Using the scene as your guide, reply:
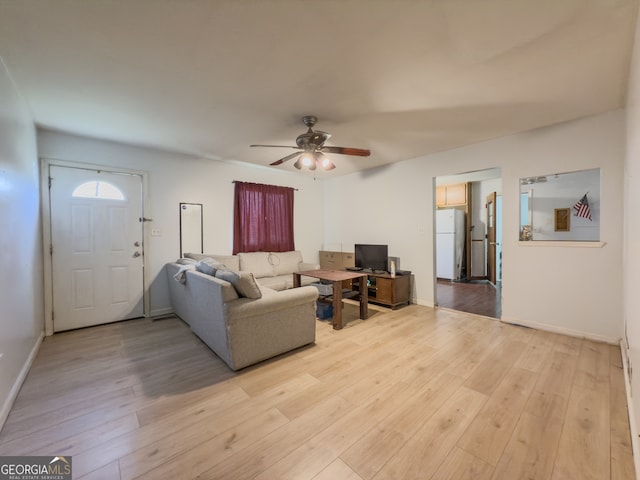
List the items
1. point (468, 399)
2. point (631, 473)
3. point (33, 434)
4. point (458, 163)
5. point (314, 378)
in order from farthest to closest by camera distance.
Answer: point (458, 163)
point (314, 378)
point (468, 399)
point (33, 434)
point (631, 473)

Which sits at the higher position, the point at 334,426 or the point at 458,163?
the point at 458,163

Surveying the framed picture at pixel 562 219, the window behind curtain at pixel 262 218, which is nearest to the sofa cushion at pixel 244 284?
the window behind curtain at pixel 262 218

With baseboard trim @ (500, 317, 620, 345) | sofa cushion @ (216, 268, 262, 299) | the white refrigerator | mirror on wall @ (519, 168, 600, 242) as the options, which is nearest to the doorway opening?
the white refrigerator

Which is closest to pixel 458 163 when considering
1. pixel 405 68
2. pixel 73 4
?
pixel 405 68

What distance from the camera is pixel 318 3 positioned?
1.41 meters

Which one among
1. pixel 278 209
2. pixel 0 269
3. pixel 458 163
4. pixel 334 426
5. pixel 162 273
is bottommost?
pixel 334 426

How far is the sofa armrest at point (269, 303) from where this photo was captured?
2256mm

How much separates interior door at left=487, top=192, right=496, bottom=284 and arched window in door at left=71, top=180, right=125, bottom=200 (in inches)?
256

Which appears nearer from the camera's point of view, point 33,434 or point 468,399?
point 33,434

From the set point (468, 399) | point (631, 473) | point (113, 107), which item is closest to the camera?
point (631, 473)

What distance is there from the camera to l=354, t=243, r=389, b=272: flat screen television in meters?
4.47

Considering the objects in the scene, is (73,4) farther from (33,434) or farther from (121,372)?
(121,372)

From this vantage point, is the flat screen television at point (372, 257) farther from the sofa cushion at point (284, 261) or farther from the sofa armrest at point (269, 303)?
the sofa armrest at point (269, 303)

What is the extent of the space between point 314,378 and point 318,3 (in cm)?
253
